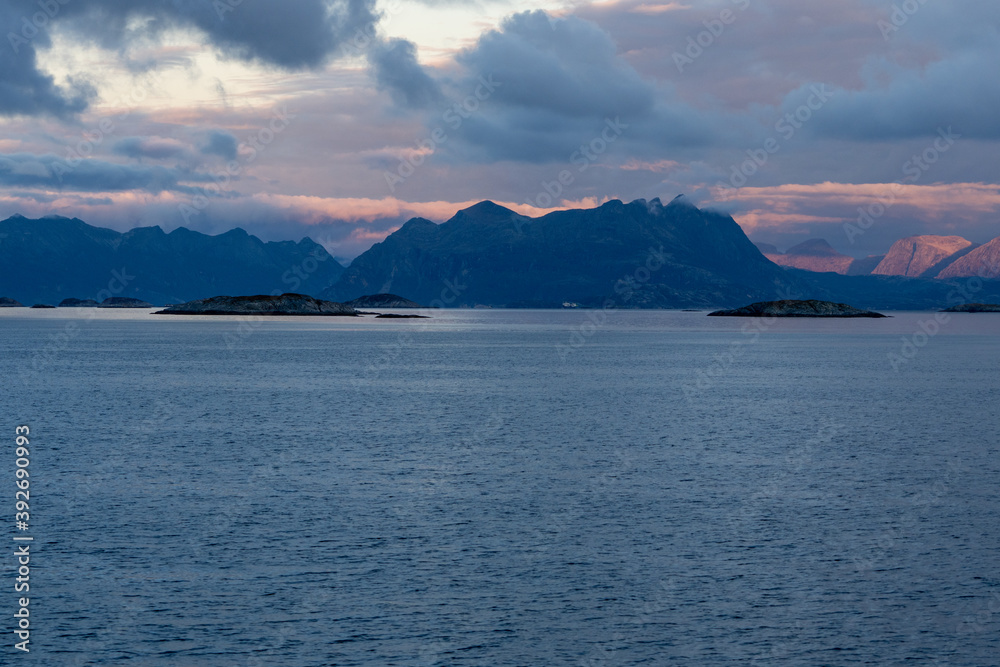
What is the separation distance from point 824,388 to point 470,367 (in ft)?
150

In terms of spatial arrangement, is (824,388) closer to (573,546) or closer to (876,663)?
(573,546)

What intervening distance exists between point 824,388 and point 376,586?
73399 millimetres

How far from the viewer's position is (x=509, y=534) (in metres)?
29.9

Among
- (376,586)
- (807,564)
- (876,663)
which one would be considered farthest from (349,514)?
(876,663)

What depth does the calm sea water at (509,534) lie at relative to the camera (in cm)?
2097

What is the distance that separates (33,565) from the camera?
85.4 feet

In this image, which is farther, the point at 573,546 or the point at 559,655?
the point at 573,546

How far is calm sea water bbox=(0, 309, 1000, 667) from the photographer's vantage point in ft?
68.8

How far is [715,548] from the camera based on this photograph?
1120 inches

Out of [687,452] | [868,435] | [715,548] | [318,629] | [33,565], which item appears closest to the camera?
[318,629]

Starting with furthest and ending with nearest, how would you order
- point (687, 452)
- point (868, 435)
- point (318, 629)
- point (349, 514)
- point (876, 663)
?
point (868, 435), point (687, 452), point (349, 514), point (318, 629), point (876, 663)

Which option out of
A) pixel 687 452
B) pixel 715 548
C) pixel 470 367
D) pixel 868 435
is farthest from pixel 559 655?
pixel 470 367

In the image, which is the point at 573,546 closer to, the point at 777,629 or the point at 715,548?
the point at 715,548

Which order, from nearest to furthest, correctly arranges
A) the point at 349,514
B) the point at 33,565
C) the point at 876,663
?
1. the point at 876,663
2. the point at 33,565
3. the point at 349,514
